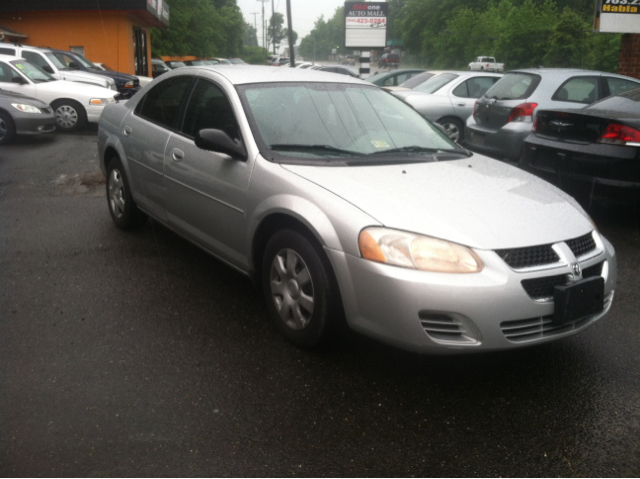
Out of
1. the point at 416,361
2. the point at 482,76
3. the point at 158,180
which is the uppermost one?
the point at 482,76

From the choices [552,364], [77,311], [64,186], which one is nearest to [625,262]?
[552,364]

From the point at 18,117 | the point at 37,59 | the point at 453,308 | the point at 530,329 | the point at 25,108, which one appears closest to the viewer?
the point at 453,308

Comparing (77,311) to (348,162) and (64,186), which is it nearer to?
(348,162)

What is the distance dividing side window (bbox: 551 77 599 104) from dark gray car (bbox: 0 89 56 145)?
29.2ft

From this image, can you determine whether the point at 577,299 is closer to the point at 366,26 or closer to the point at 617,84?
the point at 617,84

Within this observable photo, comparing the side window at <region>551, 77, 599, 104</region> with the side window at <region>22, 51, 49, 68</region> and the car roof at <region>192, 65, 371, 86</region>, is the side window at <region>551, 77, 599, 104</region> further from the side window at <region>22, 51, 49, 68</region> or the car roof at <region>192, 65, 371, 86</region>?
the side window at <region>22, 51, 49, 68</region>

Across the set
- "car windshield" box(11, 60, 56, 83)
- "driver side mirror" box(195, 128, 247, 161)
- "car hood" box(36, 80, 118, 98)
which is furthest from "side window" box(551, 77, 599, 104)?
"car windshield" box(11, 60, 56, 83)

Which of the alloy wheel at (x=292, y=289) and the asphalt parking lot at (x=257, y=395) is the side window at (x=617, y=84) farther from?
the alloy wheel at (x=292, y=289)

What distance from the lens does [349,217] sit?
10.7 feet

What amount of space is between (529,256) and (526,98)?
656 cm

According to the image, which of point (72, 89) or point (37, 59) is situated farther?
point (37, 59)

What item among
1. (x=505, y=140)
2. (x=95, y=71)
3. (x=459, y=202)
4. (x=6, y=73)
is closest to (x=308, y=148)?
(x=459, y=202)

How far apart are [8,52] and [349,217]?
1596 cm

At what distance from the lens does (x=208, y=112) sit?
4.56 metres
